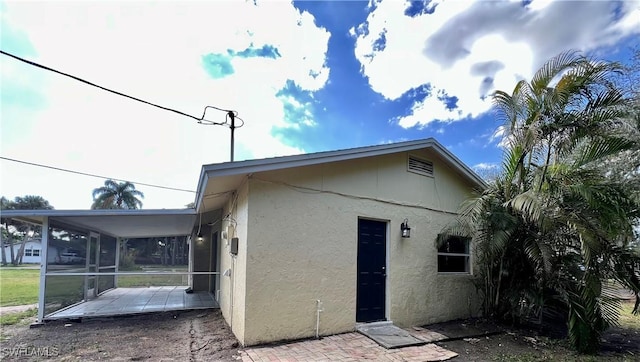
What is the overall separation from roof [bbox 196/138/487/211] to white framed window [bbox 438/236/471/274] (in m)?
1.45

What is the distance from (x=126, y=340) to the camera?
6133 millimetres

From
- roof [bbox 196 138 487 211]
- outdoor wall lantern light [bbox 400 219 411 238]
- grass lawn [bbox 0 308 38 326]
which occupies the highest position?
roof [bbox 196 138 487 211]

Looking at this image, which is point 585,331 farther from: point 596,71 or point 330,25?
point 330,25

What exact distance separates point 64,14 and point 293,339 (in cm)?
713

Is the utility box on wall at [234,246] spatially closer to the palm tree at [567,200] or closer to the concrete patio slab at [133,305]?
the concrete patio slab at [133,305]

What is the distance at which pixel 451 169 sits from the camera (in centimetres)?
845

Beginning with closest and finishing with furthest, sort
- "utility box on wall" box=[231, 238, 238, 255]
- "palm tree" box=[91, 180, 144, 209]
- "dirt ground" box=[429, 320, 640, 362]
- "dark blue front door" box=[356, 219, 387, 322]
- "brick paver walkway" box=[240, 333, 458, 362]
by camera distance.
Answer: "brick paver walkway" box=[240, 333, 458, 362]
"dirt ground" box=[429, 320, 640, 362]
"utility box on wall" box=[231, 238, 238, 255]
"dark blue front door" box=[356, 219, 387, 322]
"palm tree" box=[91, 180, 144, 209]

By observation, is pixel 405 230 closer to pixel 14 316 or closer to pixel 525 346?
pixel 525 346

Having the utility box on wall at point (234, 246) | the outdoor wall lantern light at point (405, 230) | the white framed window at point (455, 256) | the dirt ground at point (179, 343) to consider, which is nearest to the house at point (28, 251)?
the dirt ground at point (179, 343)

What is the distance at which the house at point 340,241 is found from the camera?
5.60 metres

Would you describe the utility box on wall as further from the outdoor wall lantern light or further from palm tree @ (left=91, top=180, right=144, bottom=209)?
palm tree @ (left=91, top=180, right=144, bottom=209)

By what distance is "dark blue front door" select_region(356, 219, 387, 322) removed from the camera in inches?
260

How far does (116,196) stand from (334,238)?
121ft

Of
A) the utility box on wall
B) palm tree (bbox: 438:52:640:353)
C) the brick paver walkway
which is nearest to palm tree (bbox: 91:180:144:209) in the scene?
the utility box on wall
